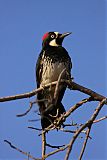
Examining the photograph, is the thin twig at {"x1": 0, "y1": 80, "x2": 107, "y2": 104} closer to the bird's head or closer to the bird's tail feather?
the bird's tail feather

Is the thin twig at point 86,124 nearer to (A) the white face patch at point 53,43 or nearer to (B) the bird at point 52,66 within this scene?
(B) the bird at point 52,66

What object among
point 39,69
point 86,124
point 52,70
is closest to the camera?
point 86,124

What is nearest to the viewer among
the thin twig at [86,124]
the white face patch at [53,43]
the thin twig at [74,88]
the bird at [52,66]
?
the thin twig at [86,124]

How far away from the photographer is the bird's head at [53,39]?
5629 mm

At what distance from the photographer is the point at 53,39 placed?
5.68 meters

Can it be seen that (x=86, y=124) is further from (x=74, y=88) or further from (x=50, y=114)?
(x=50, y=114)

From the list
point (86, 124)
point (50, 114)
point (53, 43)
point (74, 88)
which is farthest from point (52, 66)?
point (86, 124)

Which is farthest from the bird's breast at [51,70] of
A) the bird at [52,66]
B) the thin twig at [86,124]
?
the thin twig at [86,124]

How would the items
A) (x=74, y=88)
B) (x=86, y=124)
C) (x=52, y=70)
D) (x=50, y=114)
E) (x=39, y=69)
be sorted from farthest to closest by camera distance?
(x=39, y=69), (x=52, y=70), (x=50, y=114), (x=74, y=88), (x=86, y=124)

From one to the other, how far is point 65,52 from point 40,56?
348mm

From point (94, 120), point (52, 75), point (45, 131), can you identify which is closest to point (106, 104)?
point (94, 120)

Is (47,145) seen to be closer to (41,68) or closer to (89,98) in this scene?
(89,98)

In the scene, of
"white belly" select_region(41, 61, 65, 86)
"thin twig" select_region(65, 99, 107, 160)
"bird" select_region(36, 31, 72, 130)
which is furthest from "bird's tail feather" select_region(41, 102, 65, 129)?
"thin twig" select_region(65, 99, 107, 160)

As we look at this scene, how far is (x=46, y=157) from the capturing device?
2.79m
